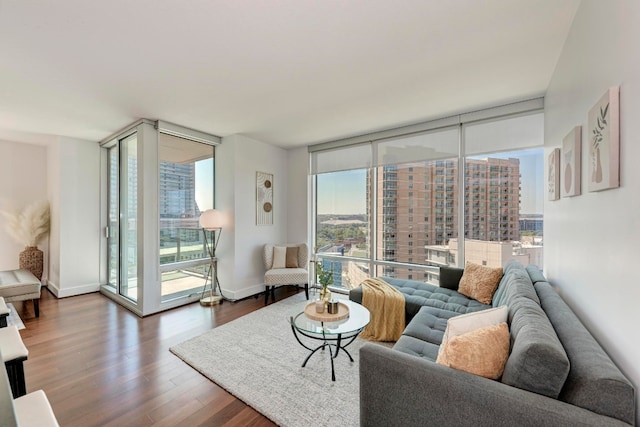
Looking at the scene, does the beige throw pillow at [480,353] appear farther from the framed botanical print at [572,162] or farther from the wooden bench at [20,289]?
the wooden bench at [20,289]

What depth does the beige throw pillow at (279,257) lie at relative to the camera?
14.8ft

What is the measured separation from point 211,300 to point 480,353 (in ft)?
12.2

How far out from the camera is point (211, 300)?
4051mm

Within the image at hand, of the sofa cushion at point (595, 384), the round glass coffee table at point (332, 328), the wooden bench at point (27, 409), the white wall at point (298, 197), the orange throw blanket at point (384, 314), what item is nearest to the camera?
the wooden bench at point (27, 409)

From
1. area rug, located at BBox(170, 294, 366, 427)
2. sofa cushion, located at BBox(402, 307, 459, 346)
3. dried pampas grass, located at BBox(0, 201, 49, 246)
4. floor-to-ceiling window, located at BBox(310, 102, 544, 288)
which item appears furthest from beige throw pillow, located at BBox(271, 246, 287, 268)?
dried pampas grass, located at BBox(0, 201, 49, 246)

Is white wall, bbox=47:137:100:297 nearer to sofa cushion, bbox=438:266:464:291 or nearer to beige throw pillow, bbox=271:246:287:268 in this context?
beige throw pillow, bbox=271:246:287:268

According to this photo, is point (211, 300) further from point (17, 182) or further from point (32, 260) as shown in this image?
point (17, 182)

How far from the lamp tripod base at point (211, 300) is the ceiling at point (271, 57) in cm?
260

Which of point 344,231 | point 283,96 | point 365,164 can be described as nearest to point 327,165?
point 365,164

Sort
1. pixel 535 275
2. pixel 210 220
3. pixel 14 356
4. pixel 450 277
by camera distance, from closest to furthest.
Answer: pixel 14 356 → pixel 535 275 → pixel 450 277 → pixel 210 220

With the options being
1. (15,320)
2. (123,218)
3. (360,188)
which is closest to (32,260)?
(15,320)

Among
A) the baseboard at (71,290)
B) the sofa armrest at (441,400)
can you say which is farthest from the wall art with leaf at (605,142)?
the baseboard at (71,290)

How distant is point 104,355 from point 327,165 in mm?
3806

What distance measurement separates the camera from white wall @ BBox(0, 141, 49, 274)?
4.40 meters
